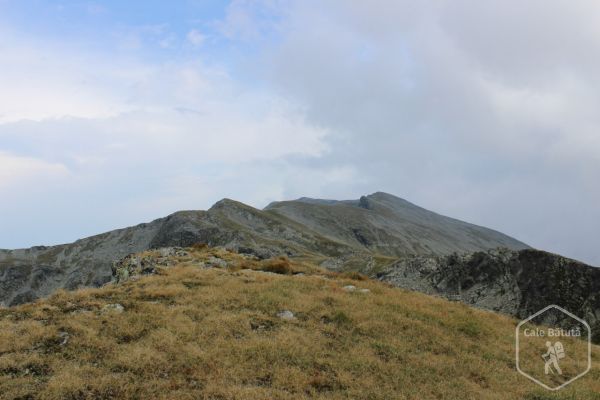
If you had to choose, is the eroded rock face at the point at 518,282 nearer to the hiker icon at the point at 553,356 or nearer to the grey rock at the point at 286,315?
the hiker icon at the point at 553,356

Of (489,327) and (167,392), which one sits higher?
(489,327)

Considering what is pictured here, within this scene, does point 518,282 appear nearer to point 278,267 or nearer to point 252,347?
point 278,267

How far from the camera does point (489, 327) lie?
22594 mm

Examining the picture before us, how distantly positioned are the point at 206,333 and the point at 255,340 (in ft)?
6.56

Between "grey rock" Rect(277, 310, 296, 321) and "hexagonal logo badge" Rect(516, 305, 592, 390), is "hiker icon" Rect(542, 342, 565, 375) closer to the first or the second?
"hexagonal logo badge" Rect(516, 305, 592, 390)

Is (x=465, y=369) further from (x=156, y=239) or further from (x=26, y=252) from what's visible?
(x=26, y=252)

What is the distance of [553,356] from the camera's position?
20.3 meters

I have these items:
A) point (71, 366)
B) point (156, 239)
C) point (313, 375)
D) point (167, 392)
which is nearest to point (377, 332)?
point (313, 375)

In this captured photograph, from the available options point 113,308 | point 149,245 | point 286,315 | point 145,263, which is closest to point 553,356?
point 286,315

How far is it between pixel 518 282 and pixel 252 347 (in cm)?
3268

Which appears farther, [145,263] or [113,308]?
[145,263]

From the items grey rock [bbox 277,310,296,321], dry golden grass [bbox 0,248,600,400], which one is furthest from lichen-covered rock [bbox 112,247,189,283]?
grey rock [bbox 277,310,296,321]

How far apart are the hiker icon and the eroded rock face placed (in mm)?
16102

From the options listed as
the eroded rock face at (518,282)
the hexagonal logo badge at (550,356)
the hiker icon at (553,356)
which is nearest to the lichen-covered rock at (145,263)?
the hexagonal logo badge at (550,356)
